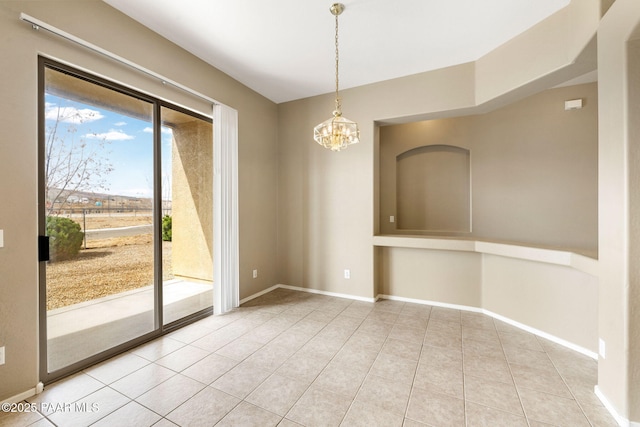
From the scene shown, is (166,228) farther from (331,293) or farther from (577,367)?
(577,367)

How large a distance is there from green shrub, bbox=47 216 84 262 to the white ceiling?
1970 mm

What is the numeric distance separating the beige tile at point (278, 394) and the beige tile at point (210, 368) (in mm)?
411

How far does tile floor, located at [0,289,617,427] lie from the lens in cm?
169

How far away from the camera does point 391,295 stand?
3953 mm

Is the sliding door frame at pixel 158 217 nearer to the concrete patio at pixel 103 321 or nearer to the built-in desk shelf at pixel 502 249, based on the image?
the concrete patio at pixel 103 321

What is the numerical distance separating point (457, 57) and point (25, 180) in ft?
14.4

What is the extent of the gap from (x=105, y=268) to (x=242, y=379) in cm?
170

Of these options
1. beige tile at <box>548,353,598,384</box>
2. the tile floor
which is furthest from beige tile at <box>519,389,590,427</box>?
beige tile at <box>548,353,598,384</box>

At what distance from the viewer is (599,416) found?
5.55ft

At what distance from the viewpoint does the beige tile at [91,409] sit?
1.66 m

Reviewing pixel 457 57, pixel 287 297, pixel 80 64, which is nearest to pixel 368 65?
pixel 457 57

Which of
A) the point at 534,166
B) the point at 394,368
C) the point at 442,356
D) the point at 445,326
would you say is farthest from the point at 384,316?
the point at 534,166

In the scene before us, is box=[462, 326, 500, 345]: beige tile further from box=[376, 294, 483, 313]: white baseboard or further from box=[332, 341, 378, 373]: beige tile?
box=[332, 341, 378, 373]: beige tile

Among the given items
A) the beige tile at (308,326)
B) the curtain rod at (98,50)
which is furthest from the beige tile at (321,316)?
the curtain rod at (98,50)
